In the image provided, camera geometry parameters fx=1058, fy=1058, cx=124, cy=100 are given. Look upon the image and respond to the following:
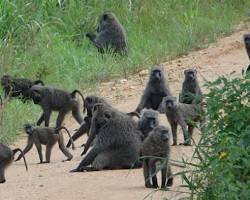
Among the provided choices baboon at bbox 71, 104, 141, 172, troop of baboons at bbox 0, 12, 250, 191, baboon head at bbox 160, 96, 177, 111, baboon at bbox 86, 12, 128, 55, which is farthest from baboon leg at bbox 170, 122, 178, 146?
baboon at bbox 86, 12, 128, 55

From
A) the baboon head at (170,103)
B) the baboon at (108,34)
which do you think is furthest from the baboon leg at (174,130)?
the baboon at (108,34)

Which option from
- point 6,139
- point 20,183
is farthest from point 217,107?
point 6,139

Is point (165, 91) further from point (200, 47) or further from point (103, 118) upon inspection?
point (200, 47)

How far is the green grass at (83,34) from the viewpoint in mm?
16094

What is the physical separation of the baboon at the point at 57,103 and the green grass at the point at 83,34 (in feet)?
0.95

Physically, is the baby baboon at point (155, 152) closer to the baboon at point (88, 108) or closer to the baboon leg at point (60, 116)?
the baboon at point (88, 108)

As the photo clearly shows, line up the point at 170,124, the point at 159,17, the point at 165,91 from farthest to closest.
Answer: the point at 159,17, the point at 165,91, the point at 170,124

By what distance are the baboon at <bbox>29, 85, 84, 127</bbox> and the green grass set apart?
0.95ft

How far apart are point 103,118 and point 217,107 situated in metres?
3.00

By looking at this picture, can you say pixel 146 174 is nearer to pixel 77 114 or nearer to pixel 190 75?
pixel 190 75

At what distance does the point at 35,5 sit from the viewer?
18.2 metres

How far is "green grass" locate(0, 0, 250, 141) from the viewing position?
16.1m

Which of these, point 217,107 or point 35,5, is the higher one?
point 35,5

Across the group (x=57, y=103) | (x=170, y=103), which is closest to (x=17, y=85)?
(x=57, y=103)
